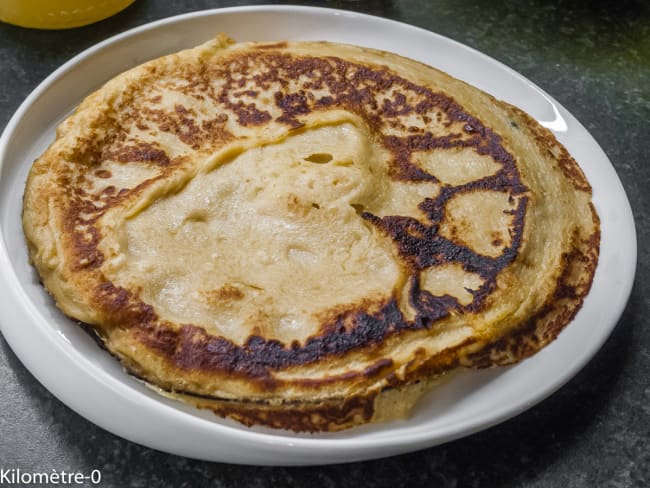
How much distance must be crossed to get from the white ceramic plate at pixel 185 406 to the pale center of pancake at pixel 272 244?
0.64ft

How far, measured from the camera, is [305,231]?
1.74 metres

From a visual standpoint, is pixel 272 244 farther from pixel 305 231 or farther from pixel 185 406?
pixel 185 406

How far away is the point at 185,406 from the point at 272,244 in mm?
407

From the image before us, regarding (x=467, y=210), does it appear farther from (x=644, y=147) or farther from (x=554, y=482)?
(x=644, y=147)

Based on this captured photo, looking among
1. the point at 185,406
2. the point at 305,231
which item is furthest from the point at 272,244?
the point at 185,406

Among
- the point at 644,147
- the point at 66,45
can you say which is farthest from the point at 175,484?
the point at 644,147

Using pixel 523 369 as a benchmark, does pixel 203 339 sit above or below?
above

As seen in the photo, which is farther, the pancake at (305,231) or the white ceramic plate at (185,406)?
the pancake at (305,231)

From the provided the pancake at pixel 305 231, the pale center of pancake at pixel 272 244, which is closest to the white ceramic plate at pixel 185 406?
the pancake at pixel 305 231

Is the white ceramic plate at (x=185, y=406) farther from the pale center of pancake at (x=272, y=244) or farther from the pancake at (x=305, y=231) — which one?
the pale center of pancake at (x=272, y=244)

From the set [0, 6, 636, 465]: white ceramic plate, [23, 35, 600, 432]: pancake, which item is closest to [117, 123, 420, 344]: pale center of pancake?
[23, 35, 600, 432]: pancake

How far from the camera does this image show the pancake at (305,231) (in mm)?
1534

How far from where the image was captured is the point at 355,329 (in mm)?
1572

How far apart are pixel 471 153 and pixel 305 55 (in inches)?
22.5
